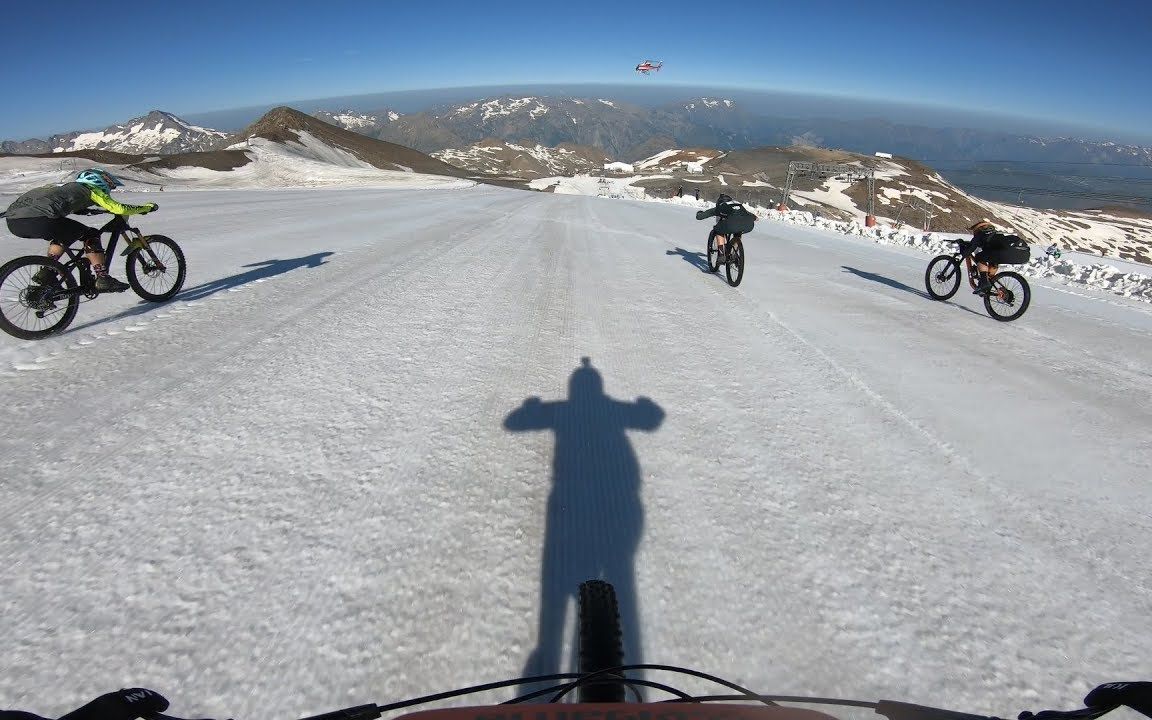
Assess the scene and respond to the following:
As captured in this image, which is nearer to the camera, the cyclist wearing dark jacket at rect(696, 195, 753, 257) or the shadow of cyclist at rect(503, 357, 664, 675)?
the shadow of cyclist at rect(503, 357, 664, 675)

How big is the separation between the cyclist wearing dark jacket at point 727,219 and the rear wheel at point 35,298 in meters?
7.76

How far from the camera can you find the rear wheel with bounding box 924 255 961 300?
7.73 metres

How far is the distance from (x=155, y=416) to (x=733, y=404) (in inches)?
156

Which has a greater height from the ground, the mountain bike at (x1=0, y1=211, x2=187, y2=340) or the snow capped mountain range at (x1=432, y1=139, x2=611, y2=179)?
the snow capped mountain range at (x1=432, y1=139, x2=611, y2=179)

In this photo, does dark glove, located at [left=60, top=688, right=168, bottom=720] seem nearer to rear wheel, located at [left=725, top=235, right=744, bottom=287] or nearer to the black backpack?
rear wheel, located at [left=725, top=235, right=744, bottom=287]

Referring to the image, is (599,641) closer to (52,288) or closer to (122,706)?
(122,706)

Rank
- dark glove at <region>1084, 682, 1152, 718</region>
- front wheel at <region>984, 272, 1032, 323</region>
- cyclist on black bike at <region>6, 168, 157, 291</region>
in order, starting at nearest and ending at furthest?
dark glove at <region>1084, 682, 1152, 718</region> → cyclist on black bike at <region>6, 168, 157, 291</region> → front wheel at <region>984, 272, 1032, 323</region>

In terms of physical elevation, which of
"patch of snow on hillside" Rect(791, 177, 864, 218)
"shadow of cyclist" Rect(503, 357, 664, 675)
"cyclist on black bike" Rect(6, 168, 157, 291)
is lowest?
"shadow of cyclist" Rect(503, 357, 664, 675)

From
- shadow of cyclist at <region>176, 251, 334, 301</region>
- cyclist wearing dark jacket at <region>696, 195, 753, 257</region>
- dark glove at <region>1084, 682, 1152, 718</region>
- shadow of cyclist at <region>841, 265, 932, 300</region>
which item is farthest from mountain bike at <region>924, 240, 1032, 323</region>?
shadow of cyclist at <region>176, 251, 334, 301</region>

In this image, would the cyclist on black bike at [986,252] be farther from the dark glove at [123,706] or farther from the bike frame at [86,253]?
the bike frame at [86,253]

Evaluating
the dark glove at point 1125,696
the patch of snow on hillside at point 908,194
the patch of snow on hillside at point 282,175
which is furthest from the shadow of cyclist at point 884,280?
the patch of snow on hillside at point 908,194

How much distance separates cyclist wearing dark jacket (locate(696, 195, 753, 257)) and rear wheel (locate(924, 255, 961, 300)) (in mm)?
2937

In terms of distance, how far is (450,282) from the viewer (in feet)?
22.8

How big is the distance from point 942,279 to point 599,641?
28.7ft
